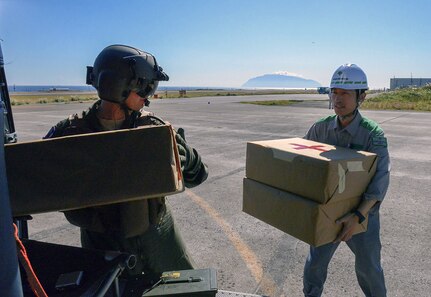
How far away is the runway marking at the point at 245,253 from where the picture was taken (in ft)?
10.8

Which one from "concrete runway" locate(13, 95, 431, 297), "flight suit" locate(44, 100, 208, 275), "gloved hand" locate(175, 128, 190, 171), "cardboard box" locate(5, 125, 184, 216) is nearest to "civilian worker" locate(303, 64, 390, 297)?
"concrete runway" locate(13, 95, 431, 297)

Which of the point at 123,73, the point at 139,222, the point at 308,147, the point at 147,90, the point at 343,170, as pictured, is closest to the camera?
the point at 139,222

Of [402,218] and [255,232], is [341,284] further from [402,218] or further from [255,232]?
[402,218]

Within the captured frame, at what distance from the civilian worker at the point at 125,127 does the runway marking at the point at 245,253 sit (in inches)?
57.5

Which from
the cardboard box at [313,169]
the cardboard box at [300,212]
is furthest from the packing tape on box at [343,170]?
the cardboard box at [300,212]

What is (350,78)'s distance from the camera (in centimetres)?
268

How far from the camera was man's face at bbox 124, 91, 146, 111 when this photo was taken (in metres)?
2.00

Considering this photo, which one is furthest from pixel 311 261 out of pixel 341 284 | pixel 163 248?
pixel 163 248

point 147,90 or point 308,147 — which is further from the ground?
point 147,90

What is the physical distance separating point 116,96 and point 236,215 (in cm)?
353

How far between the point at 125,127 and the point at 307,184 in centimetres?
114

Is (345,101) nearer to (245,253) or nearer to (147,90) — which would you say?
(147,90)

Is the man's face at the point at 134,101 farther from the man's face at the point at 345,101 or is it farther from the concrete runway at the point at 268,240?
the concrete runway at the point at 268,240

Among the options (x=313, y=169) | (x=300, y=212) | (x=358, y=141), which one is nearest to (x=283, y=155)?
(x=313, y=169)
